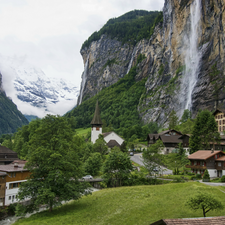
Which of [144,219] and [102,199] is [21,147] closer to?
[102,199]

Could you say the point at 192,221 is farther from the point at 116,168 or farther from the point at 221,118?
the point at 221,118

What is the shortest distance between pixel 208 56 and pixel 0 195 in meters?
102

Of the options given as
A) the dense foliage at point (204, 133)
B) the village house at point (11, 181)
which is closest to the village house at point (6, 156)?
the village house at point (11, 181)

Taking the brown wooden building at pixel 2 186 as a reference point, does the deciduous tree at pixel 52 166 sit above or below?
above

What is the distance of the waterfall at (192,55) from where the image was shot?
119125 millimetres

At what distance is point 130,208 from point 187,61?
377 feet

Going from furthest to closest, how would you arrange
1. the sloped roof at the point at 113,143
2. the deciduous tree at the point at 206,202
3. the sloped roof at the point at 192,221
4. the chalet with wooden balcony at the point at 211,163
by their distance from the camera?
the sloped roof at the point at 113,143
the chalet with wooden balcony at the point at 211,163
the deciduous tree at the point at 206,202
the sloped roof at the point at 192,221

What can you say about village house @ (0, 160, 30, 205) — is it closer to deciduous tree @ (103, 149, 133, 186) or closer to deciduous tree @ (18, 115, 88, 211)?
deciduous tree @ (18, 115, 88, 211)

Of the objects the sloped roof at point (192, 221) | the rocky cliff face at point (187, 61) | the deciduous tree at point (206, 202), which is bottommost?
the deciduous tree at point (206, 202)

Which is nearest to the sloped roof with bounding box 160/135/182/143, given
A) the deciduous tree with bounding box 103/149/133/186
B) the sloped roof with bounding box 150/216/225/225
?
the deciduous tree with bounding box 103/149/133/186

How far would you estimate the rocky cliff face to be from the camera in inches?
4156

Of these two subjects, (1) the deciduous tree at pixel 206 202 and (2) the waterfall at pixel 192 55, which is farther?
(2) the waterfall at pixel 192 55

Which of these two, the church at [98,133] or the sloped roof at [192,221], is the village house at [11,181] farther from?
the church at [98,133]

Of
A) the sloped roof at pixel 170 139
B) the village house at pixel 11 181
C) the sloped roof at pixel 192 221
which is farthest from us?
the sloped roof at pixel 170 139
